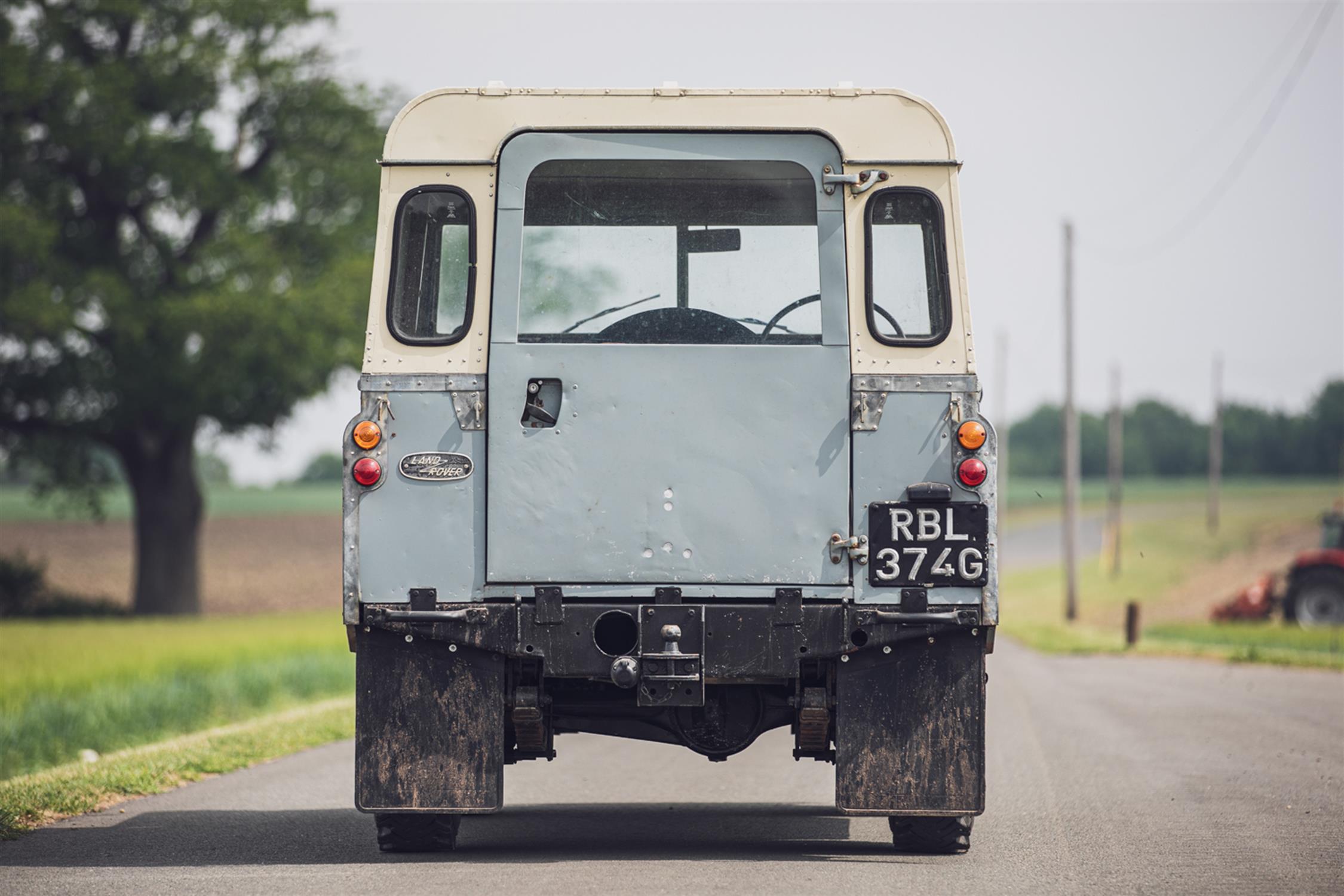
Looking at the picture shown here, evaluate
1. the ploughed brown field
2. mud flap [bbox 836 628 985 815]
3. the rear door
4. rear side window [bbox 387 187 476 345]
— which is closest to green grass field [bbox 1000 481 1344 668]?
mud flap [bbox 836 628 985 815]

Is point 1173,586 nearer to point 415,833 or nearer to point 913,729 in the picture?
point 913,729

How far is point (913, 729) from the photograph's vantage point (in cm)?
727

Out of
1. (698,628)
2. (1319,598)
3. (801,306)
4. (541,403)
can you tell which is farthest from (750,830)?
(1319,598)

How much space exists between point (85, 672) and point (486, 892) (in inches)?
558

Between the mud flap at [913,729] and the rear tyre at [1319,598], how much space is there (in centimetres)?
2612

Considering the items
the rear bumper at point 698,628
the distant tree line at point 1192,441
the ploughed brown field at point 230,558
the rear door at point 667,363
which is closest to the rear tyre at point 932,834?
the rear bumper at point 698,628

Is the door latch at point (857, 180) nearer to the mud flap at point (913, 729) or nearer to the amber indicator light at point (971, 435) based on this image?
the amber indicator light at point (971, 435)

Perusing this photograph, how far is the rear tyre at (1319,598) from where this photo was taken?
3136 cm

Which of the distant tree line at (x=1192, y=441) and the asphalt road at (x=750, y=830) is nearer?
the asphalt road at (x=750, y=830)

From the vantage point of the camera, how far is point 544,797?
10008 mm

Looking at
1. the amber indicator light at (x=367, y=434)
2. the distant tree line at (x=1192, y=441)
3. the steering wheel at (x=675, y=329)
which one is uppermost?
the distant tree line at (x=1192, y=441)

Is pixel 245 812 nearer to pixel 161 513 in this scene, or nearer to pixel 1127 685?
pixel 1127 685

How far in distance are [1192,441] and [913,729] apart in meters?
123

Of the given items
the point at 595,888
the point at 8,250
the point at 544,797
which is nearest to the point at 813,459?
the point at 595,888
